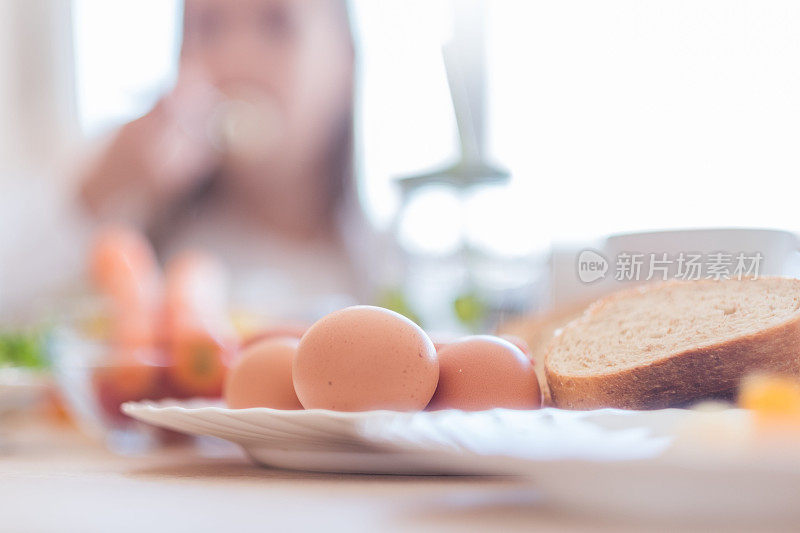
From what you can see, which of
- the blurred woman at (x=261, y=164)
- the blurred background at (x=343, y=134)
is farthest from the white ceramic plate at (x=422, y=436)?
the blurred woman at (x=261, y=164)

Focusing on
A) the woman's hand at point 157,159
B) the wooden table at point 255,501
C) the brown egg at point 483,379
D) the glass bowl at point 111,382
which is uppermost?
the woman's hand at point 157,159

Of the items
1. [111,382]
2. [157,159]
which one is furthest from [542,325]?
[157,159]

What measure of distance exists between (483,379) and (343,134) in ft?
4.75

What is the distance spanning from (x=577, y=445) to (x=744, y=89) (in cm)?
32

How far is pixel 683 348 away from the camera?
11.1 inches

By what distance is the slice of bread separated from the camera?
276mm

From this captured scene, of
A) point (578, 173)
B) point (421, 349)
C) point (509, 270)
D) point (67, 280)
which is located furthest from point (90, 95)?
point (421, 349)

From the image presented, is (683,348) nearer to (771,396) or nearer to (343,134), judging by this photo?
(771,396)

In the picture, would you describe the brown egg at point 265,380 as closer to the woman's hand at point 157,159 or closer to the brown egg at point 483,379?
the brown egg at point 483,379

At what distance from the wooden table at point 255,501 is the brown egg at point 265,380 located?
0.10 ft

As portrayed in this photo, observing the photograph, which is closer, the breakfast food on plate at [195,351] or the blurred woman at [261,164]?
the breakfast food on plate at [195,351]

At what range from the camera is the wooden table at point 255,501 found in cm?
20

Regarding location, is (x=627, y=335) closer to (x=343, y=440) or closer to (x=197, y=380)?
(x=343, y=440)

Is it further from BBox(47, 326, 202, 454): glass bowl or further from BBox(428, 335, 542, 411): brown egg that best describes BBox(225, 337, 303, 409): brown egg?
BBox(47, 326, 202, 454): glass bowl
